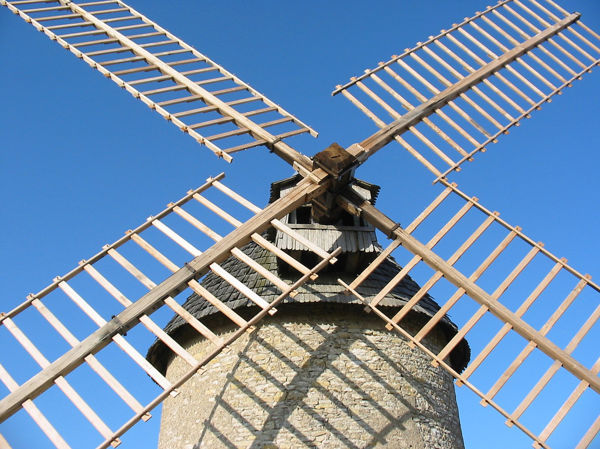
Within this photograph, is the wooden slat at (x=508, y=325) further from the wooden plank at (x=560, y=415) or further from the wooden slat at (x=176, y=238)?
the wooden slat at (x=176, y=238)

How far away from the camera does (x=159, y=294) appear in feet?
18.9

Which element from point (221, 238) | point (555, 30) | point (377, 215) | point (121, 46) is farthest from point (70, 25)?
point (555, 30)

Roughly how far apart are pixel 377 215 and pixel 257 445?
2497 mm

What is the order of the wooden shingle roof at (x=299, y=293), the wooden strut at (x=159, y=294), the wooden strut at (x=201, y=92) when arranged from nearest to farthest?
the wooden strut at (x=159, y=294) < the wooden shingle roof at (x=299, y=293) < the wooden strut at (x=201, y=92)

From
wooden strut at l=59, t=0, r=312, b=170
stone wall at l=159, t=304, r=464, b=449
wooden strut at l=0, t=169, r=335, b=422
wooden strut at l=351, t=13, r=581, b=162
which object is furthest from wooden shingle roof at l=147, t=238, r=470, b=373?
wooden strut at l=351, t=13, r=581, b=162

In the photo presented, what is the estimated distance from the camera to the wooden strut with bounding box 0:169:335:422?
201 inches

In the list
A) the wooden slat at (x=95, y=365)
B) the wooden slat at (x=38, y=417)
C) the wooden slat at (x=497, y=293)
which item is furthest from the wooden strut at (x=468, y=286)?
the wooden slat at (x=38, y=417)

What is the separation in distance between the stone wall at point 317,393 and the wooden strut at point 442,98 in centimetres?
182

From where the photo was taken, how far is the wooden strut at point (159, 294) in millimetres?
5094

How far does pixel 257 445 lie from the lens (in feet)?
18.9

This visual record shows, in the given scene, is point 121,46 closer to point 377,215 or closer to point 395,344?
point 377,215

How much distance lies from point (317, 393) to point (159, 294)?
5.63 ft

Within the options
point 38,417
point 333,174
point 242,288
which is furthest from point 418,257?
point 38,417

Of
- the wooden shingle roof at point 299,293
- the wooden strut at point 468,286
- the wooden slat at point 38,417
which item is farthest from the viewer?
the wooden shingle roof at point 299,293
